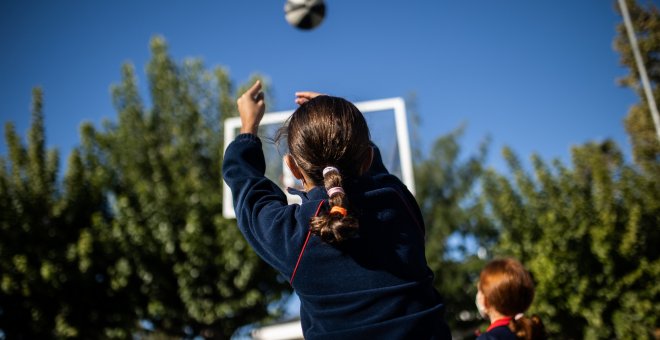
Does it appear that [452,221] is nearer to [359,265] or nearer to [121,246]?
[121,246]

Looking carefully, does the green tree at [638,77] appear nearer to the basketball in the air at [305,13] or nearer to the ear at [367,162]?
the basketball in the air at [305,13]

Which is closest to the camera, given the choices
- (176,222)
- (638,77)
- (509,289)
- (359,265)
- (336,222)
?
(336,222)

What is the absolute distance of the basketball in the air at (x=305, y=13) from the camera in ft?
18.5

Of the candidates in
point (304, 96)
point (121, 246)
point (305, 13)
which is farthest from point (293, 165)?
point (121, 246)

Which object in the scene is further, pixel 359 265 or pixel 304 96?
pixel 304 96

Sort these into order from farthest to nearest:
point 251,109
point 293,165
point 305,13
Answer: point 305,13 < point 251,109 < point 293,165

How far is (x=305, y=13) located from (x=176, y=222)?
770cm

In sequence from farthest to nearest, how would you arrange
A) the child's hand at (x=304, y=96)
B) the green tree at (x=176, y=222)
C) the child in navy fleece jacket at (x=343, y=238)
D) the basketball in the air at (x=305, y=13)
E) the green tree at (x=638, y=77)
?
the green tree at (x=638, y=77) → the green tree at (x=176, y=222) → the basketball in the air at (x=305, y=13) → the child's hand at (x=304, y=96) → the child in navy fleece jacket at (x=343, y=238)

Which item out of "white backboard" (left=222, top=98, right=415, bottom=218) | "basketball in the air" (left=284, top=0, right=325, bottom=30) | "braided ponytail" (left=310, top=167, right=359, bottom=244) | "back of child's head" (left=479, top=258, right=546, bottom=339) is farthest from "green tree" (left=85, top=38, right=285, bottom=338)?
"braided ponytail" (left=310, top=167, right=359, bottom=244)

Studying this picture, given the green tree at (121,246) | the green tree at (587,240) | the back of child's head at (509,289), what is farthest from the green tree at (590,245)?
the back of child's head at (509,289)

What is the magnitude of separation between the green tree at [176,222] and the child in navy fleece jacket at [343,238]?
33.5 ft

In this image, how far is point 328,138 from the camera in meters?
1.44

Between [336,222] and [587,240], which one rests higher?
[336,222]

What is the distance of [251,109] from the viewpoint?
1792mm
